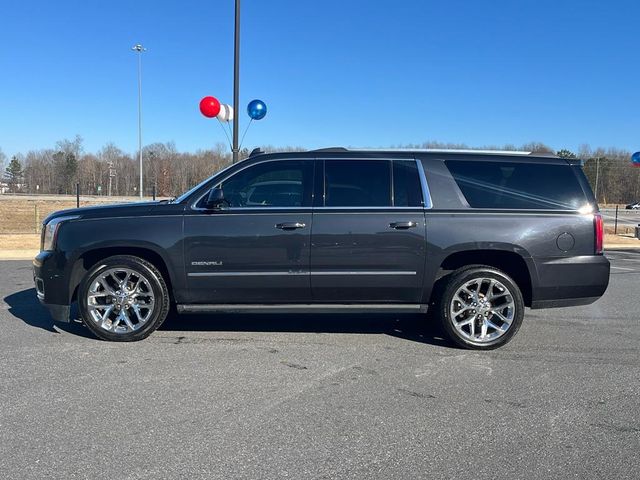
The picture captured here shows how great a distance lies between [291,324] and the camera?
5.99m

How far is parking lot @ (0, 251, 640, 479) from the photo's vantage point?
2.95m

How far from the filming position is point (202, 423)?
135 inches

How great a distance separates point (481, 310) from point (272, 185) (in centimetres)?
241

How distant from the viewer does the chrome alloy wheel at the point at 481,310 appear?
5105mm

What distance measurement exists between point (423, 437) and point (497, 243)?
7.87ft

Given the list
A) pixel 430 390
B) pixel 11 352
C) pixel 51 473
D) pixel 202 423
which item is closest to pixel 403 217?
pixel 430 390

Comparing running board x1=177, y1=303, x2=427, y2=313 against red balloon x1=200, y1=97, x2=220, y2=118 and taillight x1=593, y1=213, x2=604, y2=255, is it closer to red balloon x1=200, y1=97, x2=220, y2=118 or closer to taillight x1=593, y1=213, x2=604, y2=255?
taillight x1=593, y1=213, x2=604, y2=255

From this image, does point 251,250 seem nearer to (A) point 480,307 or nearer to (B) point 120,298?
(B) point 120,298

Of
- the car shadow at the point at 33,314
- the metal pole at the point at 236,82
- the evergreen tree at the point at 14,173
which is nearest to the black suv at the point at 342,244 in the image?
the car shadow at the point at 33,314

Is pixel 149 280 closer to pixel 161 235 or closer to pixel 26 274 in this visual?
pixel 161 235

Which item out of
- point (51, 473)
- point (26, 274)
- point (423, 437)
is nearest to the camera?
point (51, 473)

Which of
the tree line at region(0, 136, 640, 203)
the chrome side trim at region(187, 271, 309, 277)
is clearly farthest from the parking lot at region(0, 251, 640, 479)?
the tree line at region(0, 136, 640, 203)

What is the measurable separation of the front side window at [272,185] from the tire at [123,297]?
1.10 metres

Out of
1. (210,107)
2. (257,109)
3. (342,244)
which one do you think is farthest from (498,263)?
(257,109)
